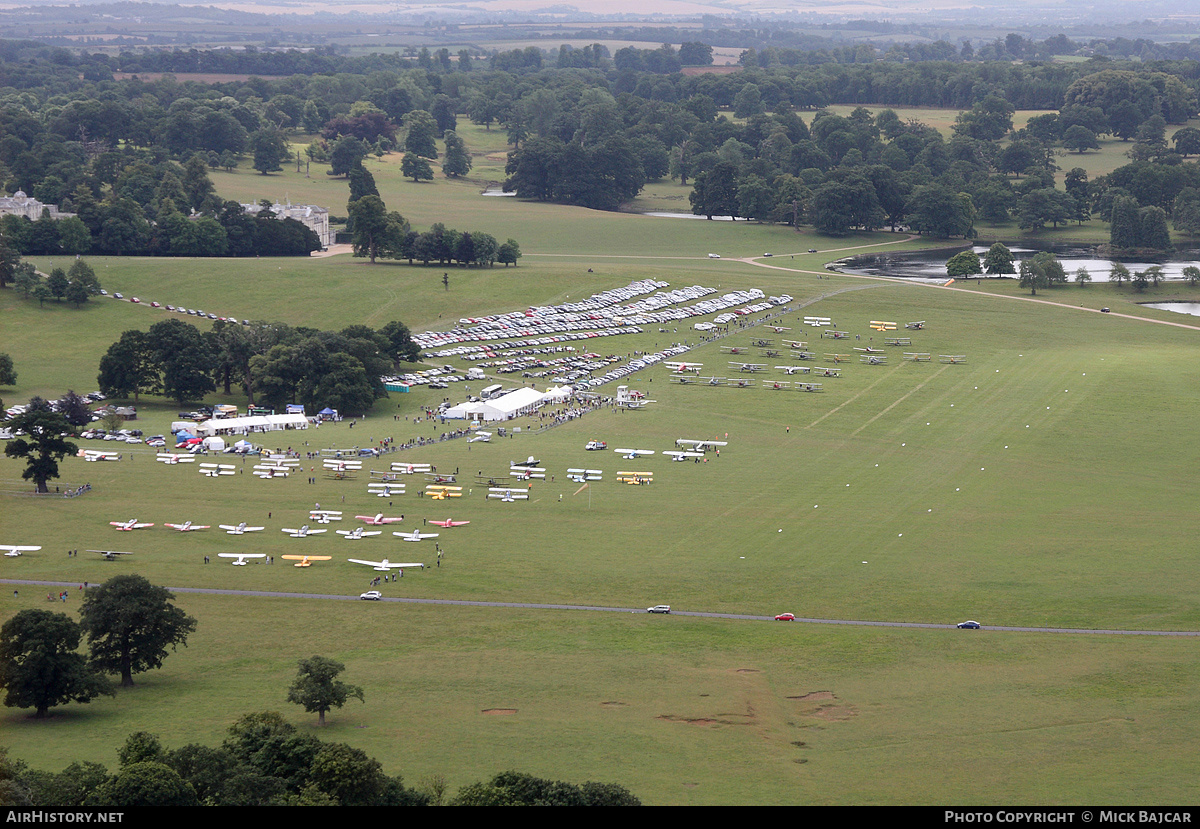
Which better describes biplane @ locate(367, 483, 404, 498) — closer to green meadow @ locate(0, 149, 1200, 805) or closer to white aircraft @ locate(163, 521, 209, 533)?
green meadow @ locate(0, 149, 1200, 805)

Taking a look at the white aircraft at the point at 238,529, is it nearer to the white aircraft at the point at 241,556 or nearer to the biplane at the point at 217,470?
the white aircraft at the point at 241,556

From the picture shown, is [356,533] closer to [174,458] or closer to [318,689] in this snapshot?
→ [174,458]

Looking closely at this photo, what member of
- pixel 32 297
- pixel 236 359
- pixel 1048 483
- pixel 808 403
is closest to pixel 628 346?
pixel 808 403

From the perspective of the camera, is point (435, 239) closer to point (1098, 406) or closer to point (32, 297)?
point (32, 297)

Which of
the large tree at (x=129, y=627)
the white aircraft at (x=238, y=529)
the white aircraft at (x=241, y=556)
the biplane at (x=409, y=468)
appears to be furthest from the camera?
the biplane at (x=409, y=468)

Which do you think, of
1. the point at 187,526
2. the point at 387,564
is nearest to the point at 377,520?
the point at 387,564

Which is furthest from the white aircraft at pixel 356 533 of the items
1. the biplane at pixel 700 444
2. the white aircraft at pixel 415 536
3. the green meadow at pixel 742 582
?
the biplane at pixel 700 444
